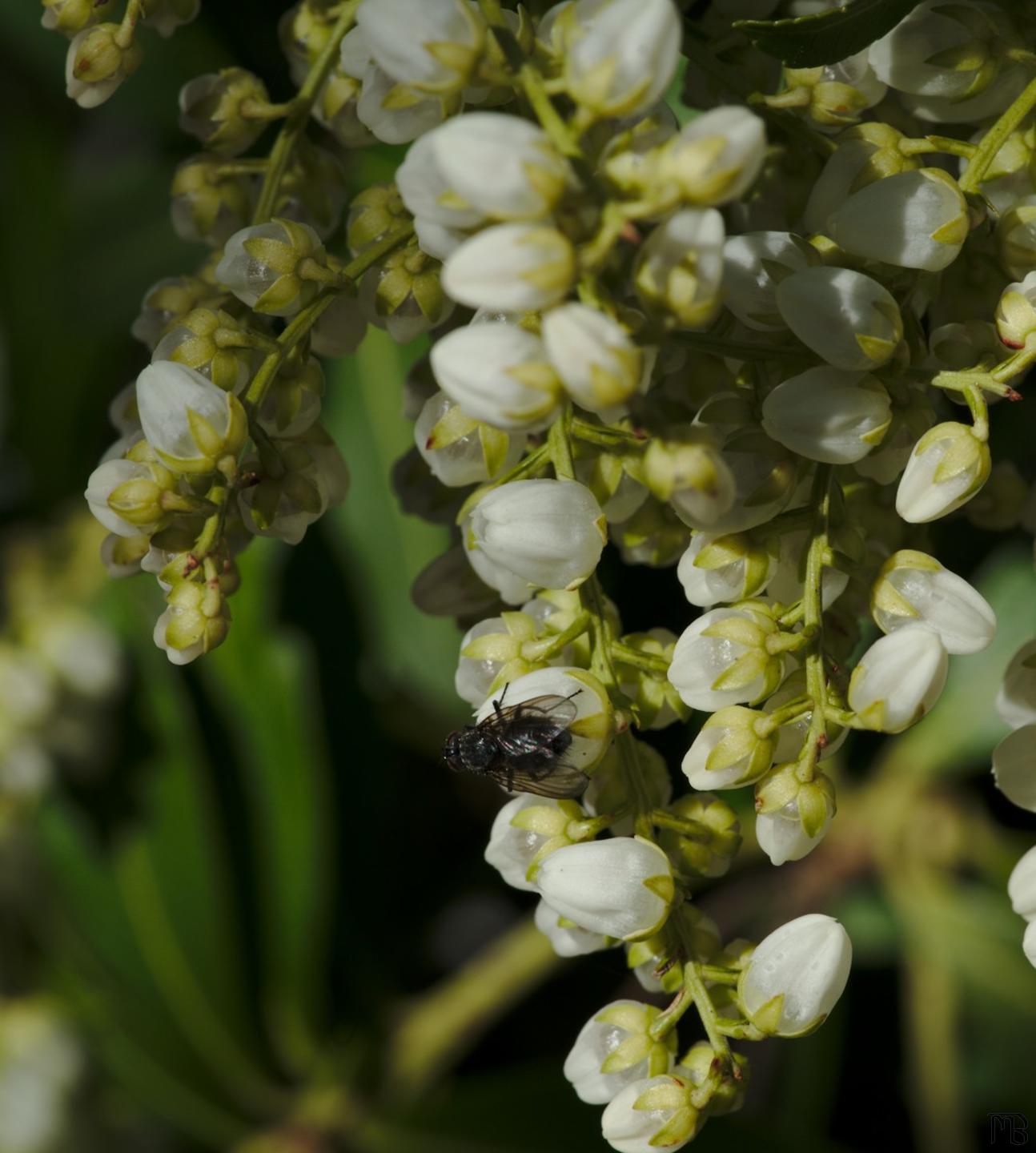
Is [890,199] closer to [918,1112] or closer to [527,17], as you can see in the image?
[527,17]

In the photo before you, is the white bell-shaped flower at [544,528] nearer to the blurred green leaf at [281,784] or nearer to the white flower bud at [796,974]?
the white flower bud at [796,974]

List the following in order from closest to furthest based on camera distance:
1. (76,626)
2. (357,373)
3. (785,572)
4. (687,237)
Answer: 1. (687,237)
2. (785,572)
3. (357,373)
4. (76,626)

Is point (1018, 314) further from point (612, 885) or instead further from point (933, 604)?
point (612, 885)

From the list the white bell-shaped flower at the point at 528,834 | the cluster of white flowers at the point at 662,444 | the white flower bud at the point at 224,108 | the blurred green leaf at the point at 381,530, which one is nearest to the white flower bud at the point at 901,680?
the cluster of white flowers at the point at 662,444

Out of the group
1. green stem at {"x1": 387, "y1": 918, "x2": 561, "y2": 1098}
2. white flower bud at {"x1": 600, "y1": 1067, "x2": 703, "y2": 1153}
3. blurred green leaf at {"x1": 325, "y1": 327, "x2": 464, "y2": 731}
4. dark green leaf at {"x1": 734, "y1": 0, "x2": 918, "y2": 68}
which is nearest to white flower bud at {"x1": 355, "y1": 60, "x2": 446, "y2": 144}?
dark green leaf at {"x1": 734, "y1": 0, "x2": 918, "y2": 68}

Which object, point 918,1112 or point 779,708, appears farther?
point 918,1112

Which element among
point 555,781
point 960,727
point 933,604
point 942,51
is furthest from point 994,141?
point 960,727

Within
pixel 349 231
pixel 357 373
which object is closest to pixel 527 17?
pixel 349 231

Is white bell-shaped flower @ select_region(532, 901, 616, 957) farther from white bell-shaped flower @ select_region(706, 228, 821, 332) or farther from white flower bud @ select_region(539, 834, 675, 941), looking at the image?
white bell-shaped flower @ select_region(706, 228, 821, 332)

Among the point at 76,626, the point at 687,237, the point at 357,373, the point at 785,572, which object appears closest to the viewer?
the point at 687,237
